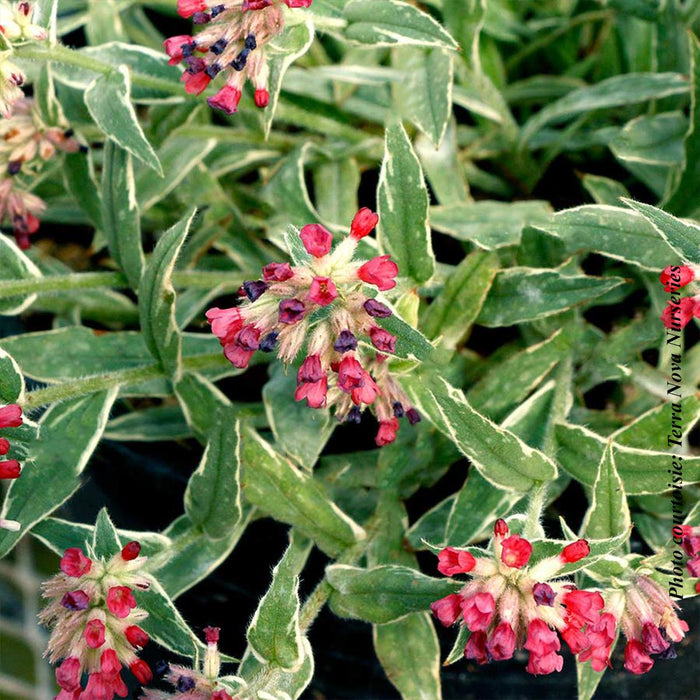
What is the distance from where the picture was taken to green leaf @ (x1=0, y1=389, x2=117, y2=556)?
3.76 feet

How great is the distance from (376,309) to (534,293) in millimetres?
419

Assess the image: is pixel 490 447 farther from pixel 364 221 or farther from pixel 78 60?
pixel 78 60

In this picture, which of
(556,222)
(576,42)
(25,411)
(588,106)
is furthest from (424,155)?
(25,411)

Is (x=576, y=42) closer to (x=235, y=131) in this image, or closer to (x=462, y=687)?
(x=235, y=131)

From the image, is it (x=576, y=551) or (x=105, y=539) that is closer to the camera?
(x=576, y=551)

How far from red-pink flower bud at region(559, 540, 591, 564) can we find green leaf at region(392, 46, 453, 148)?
53 cm

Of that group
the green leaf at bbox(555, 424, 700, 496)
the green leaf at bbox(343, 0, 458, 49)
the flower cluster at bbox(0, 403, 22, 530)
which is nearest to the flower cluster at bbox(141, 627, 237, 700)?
the flower cluster at bbox(0, 403, 22, 530)

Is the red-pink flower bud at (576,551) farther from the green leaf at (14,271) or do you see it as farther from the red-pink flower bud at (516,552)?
the green leaf at (14,271)

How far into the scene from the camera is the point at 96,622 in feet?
3.12

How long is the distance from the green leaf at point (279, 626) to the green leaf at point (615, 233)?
1.74 feet

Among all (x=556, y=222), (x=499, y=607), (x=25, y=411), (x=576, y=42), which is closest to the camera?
(x=499, y=607)

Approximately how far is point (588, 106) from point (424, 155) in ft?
0.86

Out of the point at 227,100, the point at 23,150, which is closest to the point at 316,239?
the point at 227,100

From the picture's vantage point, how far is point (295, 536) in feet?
4.09
